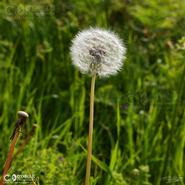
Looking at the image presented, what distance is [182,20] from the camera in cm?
457

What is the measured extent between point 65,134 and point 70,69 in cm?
87

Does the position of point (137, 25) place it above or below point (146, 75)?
above

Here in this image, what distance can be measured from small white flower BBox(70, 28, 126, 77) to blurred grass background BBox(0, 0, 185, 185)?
555 millimetres

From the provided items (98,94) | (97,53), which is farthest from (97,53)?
(98,94)

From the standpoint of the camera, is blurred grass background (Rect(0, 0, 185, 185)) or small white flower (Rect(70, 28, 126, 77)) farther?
blurred grass background (Rect(0, 0, 185, 185))

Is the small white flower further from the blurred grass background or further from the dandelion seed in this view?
the blurred grass background

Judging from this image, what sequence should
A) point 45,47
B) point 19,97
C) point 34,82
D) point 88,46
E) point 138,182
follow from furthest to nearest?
point 45,47 → point 34,82 → point 19,97 → point 138,182 → point 88,46

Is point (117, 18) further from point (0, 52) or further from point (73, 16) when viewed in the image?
point (0, 52)

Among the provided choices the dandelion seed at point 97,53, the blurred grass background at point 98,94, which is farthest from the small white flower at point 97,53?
the blurred grass background at point 98,94

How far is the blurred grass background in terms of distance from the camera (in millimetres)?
2740

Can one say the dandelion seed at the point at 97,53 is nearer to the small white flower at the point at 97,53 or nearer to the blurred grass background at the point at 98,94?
the small white flower at the point at 97,53

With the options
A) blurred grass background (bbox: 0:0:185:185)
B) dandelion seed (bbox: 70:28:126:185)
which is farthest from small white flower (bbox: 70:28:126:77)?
blurred grass background (bbox: 0:0:185:185)

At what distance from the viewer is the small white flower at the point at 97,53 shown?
1.86m

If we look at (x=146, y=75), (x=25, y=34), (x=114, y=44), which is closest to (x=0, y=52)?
(x=25, y=34)
